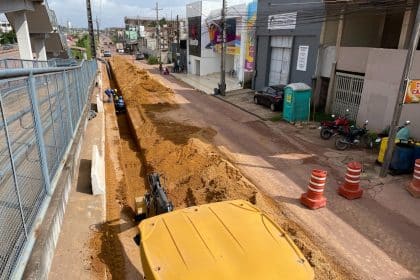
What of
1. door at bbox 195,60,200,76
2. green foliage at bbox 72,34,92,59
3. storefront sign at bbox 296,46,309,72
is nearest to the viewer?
storefront sign at bbox 296,46,309,72

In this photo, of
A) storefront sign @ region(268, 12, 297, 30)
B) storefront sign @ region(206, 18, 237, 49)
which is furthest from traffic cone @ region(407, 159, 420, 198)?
storefront sign @ region(206, 18, 237, 49)

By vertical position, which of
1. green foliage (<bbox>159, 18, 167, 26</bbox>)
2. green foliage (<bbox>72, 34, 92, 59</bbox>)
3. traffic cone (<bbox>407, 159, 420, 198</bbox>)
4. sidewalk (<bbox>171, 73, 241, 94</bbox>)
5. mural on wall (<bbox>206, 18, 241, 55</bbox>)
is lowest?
sidewalk (<bbox>171, 73, 241, 94</bbox>)

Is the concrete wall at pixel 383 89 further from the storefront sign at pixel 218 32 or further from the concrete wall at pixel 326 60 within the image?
the storefront sign at pixel 218 32

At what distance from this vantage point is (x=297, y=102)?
57.1ft

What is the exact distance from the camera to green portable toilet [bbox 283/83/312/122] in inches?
678

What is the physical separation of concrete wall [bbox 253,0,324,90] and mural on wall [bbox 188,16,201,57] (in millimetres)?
15031

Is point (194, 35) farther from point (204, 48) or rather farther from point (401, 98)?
point (401, 98)

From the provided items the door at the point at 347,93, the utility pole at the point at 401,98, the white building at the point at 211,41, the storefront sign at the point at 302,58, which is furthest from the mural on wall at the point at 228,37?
the utility pole at the point at 401,98

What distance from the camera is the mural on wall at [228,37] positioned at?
33.1m

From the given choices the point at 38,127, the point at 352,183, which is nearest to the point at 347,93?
the point at 352,183

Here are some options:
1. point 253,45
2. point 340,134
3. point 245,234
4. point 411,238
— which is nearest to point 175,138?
point 340,134

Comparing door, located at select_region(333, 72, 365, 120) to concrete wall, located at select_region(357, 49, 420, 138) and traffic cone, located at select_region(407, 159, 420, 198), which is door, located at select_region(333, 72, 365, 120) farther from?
traffic cone, located at select_region(407, 159, 420, 198)

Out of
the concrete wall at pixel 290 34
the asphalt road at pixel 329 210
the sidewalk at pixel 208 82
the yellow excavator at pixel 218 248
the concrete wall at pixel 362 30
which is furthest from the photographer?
the sidewalk at pixel 208 82

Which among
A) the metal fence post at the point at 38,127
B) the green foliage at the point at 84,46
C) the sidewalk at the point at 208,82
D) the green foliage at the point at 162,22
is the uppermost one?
the green foliage at the point at 162,22
